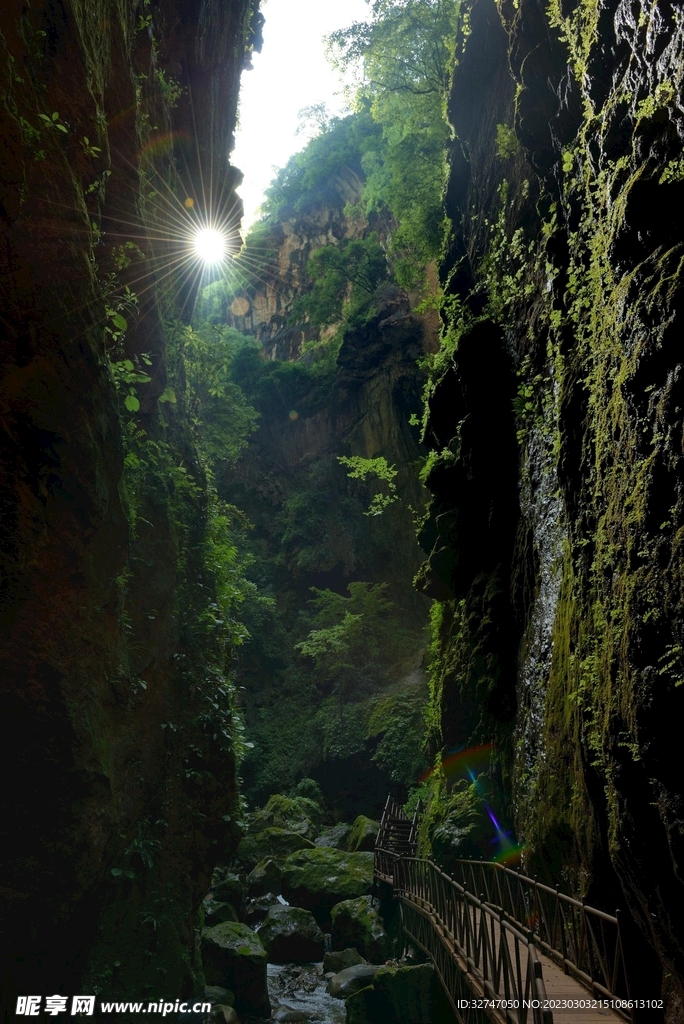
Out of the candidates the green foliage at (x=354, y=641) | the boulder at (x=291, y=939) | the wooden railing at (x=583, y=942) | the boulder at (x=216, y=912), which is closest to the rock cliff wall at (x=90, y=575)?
the boulder at (x=216, y=912)

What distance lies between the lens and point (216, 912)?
43.0ft

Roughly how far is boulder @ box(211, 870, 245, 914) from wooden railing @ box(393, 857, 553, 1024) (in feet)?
14.4

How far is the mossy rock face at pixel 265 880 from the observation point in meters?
15.9

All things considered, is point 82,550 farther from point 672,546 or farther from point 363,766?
point 363,766

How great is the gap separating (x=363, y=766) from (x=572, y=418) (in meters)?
16.9

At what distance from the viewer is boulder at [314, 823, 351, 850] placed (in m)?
18.8

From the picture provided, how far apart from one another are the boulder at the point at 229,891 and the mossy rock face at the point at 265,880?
1.05 m

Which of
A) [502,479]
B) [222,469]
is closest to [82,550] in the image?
[502,479]

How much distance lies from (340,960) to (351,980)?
1.36 m

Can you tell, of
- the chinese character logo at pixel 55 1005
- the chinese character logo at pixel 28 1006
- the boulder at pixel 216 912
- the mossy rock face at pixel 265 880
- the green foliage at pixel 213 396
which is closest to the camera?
the chinese character logo at pixel 28 1006

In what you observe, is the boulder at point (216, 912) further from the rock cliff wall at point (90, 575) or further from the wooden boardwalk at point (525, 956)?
the wooden boardwalk at point (525, 956)

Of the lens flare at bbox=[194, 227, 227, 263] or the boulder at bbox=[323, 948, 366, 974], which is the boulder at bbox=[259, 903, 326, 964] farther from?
the lens flare at bbox=[194, 227, 227, 263]

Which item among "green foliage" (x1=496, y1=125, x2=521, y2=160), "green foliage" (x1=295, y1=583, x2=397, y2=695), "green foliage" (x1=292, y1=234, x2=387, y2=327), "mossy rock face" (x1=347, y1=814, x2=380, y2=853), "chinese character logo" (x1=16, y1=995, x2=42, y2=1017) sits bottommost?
"chinese character logo" (x1=16, y1=995, x2=42, y2=1017)

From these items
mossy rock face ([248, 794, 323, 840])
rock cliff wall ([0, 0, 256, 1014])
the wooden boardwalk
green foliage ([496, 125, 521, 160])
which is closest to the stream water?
the wooden boardwalk
